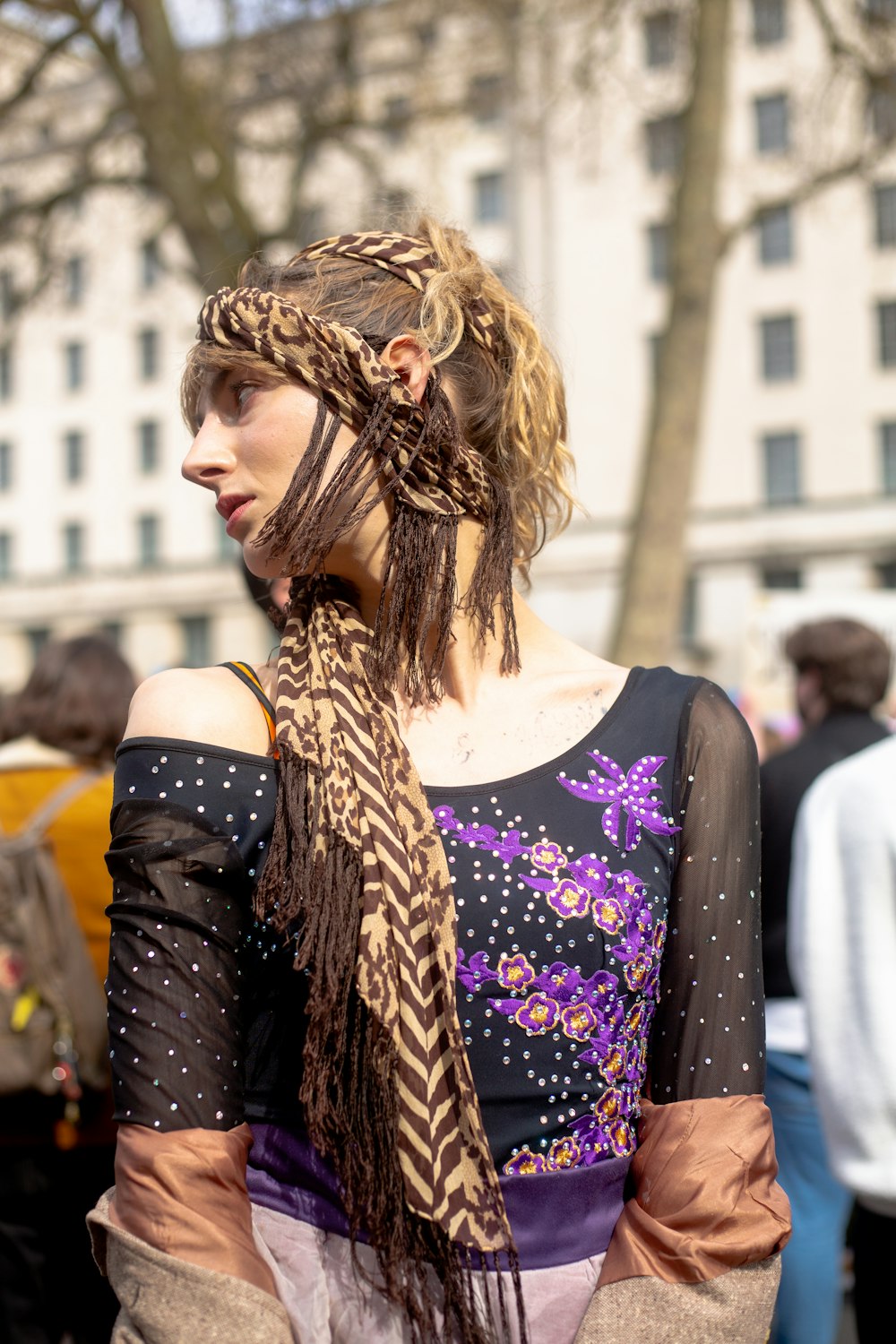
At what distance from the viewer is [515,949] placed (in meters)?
1.55

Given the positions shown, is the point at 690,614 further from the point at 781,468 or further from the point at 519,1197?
the point at 519,1197

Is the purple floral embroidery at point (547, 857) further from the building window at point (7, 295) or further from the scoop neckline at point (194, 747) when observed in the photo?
the building window at point (7, 295)

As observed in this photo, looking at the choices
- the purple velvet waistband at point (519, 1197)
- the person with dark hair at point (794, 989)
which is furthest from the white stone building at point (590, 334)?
the purple velvet waistband at point (519, 1197)

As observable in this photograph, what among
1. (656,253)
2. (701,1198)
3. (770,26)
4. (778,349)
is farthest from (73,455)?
(701,1198)

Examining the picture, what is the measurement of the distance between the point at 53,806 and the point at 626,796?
89.6 inches

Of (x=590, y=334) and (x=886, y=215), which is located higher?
(x=886, y=215)

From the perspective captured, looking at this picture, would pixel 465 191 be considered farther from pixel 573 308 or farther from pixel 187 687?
pixel 187 687

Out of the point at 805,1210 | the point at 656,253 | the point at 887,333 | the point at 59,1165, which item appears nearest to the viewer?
the point at 59,1165

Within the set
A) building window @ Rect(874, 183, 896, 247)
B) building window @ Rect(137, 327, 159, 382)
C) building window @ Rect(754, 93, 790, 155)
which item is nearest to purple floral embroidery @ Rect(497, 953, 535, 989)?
building window @ Rect(874, 183, 896, 247)

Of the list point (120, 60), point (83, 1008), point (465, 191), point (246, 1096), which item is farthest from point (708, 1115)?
point (465, 191)

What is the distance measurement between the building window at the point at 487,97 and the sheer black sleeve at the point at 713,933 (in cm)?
1140

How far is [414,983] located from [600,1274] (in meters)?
0.39

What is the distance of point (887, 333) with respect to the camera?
1465 inches

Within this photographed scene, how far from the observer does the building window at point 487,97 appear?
1231 cm
